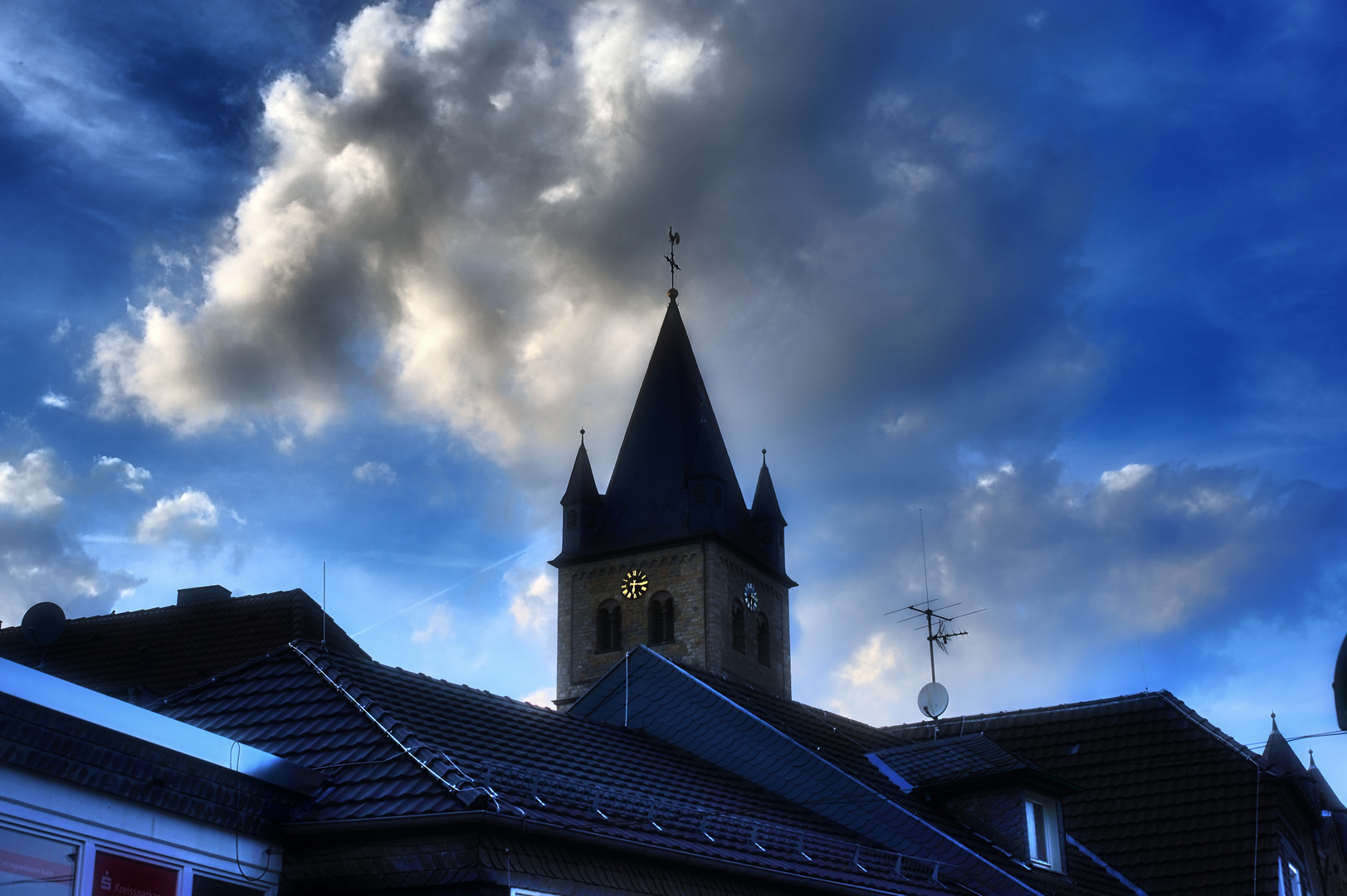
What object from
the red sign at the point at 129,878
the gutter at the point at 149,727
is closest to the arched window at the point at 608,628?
the gutter at the point at 149,727

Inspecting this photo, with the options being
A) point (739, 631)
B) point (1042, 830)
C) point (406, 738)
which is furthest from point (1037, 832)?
point (739, 631)

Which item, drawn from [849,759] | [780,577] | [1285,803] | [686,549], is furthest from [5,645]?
[780,577]

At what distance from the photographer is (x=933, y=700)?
79.1ft

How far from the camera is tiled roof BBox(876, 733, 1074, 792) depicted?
736 inches

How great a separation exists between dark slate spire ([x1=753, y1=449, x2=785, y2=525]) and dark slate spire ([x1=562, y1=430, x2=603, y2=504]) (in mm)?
7365

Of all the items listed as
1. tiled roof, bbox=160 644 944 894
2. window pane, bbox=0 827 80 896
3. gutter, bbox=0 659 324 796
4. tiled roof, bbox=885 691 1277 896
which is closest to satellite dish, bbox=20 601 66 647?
tiled roof, bbox=160 644 944 894

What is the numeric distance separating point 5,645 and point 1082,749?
2276cm

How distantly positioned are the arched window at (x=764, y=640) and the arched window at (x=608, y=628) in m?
6.84

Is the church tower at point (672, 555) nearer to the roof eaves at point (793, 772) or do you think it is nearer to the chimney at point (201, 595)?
the chimney at point (201, 595)

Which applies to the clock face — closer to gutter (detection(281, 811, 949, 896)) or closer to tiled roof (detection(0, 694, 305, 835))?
gutter (detection(281, 811, 949, 896))

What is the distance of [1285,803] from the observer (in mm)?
21359

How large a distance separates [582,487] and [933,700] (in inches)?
1462

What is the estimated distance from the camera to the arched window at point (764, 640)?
6009 centimetres

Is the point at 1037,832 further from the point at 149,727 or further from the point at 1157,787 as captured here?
the point at 149,727
